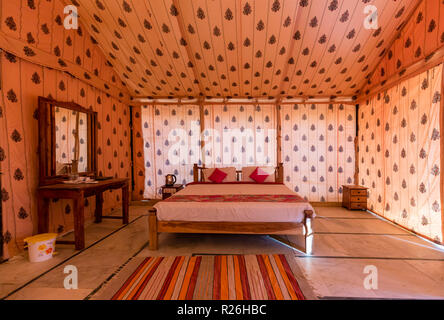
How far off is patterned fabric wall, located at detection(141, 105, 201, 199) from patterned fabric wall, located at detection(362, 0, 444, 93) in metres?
3.98

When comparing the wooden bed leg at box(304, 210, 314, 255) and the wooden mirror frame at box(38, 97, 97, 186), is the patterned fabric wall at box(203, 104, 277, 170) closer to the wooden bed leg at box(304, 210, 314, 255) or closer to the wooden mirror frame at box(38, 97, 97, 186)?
the wooden bed leg at box(304, 210, 314, 255)

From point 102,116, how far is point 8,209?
7.52ft

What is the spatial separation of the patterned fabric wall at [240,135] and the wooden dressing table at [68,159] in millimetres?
2238

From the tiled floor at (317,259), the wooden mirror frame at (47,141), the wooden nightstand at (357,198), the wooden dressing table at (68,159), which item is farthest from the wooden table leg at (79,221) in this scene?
the wooden nightstand at (357,198)

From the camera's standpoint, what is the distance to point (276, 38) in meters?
→ 3.60

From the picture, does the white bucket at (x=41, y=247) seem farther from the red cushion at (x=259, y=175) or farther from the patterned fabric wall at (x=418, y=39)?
the patterned fabric wall at (x=418, y=39)

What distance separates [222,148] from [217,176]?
0.85 meters

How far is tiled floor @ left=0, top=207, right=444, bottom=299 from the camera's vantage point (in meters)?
1.93

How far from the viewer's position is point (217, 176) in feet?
15.3

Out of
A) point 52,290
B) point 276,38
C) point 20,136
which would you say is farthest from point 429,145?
point 20,136

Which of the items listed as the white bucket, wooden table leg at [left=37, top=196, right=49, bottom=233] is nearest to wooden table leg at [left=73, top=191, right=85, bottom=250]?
the white bucket

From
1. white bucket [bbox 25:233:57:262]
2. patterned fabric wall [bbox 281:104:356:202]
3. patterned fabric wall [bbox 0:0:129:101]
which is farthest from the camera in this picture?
patterned fabric wall [bbox 281:104:356:202]

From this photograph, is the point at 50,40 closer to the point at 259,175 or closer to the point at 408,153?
the point at 259,175

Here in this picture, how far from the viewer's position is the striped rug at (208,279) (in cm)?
186
